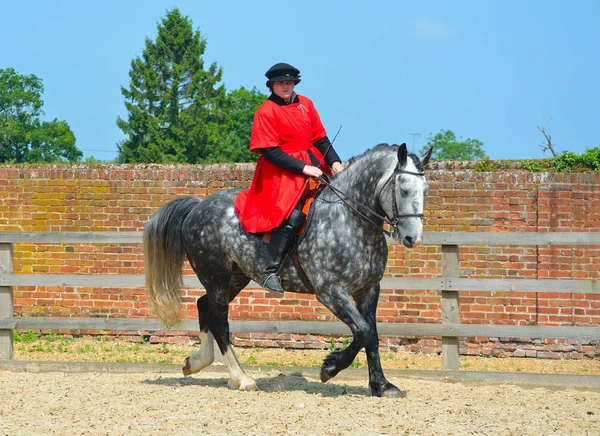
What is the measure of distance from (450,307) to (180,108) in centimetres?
5070

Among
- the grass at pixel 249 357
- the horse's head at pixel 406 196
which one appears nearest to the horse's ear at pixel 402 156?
the horse's head at pixel 406 196

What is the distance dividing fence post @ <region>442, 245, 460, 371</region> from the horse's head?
6.10ft

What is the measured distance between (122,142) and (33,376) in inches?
1925

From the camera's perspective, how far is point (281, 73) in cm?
693

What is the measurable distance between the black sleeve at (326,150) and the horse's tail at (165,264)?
4.50 ft

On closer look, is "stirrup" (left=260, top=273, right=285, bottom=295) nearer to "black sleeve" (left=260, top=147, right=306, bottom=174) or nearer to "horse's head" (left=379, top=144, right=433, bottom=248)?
"black sleeve" (left=260, top=147, right=306, bottom=174)

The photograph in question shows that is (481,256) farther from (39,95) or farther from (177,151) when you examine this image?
(39,95)

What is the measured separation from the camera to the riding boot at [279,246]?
22.0 feet

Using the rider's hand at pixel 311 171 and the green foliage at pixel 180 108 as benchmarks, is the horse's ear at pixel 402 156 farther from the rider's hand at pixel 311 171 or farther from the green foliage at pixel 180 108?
the green foliage at pixel 180 108

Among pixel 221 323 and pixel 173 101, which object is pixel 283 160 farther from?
pixel 173 101

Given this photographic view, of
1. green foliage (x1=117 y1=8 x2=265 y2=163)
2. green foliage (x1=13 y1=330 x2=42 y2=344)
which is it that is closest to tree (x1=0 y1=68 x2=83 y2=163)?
green foliage (x1=117 y1=8 x2=265 y2=163)

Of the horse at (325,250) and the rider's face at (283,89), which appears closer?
the horse at (325,250)

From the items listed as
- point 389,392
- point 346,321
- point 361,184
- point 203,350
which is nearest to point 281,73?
point 361,184

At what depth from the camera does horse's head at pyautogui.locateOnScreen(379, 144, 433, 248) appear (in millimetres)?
6156
